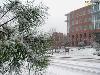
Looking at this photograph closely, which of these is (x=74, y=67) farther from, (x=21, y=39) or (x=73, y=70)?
(x=21, y=39)

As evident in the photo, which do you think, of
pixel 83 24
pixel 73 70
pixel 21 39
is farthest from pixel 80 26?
pixel 21 39

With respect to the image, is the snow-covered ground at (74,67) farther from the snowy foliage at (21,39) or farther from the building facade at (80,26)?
the building facade at (80,26)

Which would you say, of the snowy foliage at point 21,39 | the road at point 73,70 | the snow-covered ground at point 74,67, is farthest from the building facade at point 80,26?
the snowy foliage at point 21,39

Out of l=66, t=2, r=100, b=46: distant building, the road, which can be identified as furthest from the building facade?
the road

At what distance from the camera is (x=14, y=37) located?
852 centimetres

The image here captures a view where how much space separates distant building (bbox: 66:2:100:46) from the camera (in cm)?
8614

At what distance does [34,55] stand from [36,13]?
150cm

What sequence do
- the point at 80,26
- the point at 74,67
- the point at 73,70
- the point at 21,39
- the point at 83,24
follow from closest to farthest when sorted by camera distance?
1. the point at 21,39
2. the point at 73,70
3. the point at 74,67
4. the point at 83,24
5. the point at 80,26

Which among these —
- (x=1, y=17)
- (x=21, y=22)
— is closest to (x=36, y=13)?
(x=21, y=22)

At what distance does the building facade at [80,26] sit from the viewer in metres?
90.5

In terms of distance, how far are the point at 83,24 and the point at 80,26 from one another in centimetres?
255

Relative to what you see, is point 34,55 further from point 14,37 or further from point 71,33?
point 71,33

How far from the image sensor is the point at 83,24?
9769 cm

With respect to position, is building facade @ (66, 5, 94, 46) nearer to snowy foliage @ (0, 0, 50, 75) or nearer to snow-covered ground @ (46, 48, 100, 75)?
snow-covered ground @ (46, 48, 100, 75)
